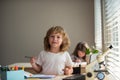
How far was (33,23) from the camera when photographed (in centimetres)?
526

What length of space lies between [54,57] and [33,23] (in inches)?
126

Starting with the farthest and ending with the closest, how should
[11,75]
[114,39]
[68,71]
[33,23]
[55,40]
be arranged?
[33,23] < [114,39] < [55,40] < [68,71] < [11,75]

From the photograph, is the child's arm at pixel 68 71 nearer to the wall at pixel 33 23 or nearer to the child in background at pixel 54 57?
the child in background at pixel 54 57

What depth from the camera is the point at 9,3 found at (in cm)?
525

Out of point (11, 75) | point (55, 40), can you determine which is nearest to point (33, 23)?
point (55, 40)

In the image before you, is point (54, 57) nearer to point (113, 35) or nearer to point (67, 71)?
point (67, 71)

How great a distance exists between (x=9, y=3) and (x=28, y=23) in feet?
2.13

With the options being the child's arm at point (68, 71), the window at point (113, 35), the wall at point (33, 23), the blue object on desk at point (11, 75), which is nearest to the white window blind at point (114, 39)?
the window at point (113, 35)

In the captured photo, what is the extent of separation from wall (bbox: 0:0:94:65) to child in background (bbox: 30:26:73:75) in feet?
9.93

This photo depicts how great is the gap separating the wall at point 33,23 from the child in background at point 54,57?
9.93ft

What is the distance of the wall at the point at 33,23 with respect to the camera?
5.24m

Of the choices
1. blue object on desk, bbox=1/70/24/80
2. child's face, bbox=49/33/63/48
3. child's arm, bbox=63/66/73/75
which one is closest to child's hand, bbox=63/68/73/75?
child's arm, bbox=63/66/73/75

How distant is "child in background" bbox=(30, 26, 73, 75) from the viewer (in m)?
2.14

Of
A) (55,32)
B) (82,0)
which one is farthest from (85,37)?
(55,32)
